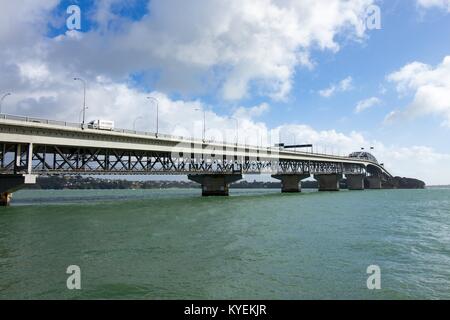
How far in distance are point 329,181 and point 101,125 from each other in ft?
397

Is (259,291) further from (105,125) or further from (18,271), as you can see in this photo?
(105,125)

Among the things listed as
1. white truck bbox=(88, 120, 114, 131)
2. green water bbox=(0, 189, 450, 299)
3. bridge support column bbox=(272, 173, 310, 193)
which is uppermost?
white truck bbox=(88, 120, 114, 131)

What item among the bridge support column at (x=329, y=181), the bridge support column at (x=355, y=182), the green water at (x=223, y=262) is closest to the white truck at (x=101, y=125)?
the green water at (x=223, y=262)

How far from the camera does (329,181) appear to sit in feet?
502

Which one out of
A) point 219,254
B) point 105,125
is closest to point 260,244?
point 219,254

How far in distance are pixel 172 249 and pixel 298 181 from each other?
373 ft

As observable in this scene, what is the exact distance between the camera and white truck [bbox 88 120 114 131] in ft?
181

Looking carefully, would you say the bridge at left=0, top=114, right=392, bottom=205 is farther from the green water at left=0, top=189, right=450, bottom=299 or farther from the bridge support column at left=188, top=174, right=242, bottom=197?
the green water at left=0, top=189, right=450, bottom=299

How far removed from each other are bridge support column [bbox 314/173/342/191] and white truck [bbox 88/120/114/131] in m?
115

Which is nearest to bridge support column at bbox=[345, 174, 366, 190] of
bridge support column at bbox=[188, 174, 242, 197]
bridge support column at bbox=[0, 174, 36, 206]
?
bridge support column at bbox=[188, 174, 242, 197]

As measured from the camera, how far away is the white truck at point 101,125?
181ft

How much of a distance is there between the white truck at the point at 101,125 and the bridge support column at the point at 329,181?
377 ft

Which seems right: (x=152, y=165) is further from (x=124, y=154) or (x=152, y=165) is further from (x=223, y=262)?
(x=223, y=262)

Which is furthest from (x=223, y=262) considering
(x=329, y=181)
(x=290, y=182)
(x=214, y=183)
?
(x=329, y=181)
